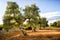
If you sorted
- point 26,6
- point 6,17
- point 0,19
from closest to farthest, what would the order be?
point 0,19 → point 6,17 → point 26,6

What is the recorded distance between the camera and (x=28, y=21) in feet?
38.5

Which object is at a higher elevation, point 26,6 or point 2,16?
point 26,6

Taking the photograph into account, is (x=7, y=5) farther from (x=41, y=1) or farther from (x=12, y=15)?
(x=41, y=1)

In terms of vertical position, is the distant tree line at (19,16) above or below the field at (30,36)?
above

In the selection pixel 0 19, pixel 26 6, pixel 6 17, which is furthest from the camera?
pixel 26 6

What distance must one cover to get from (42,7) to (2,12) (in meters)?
2.65

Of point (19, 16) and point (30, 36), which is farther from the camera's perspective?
point (19, 16)

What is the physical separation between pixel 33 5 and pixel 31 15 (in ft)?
2.48

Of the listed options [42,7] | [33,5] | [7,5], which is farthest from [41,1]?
[7,5]

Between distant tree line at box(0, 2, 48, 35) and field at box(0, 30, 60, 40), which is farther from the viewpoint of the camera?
distant tree line at box(0, 2, 48, 35)

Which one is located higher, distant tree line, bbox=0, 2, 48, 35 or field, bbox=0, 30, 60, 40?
distant tree line, bbox=0, 2, 48, 35

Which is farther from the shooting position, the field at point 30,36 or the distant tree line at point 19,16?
the distant tree line at point 19,16

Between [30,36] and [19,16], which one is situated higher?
[19,16]

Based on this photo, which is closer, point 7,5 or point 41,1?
point 41,1
